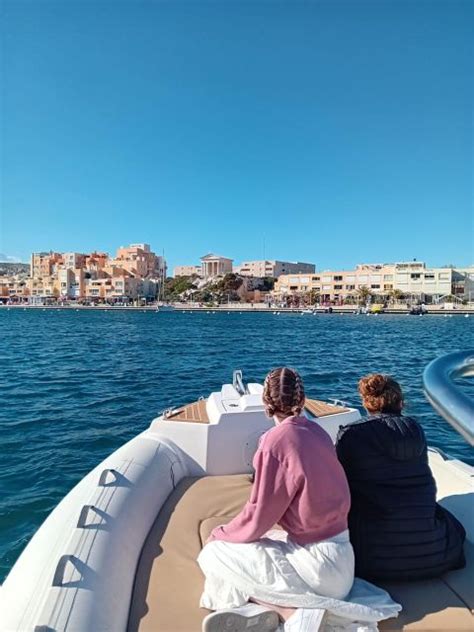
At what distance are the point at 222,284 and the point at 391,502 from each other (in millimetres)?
126228

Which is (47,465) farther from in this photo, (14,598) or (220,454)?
(14,598)

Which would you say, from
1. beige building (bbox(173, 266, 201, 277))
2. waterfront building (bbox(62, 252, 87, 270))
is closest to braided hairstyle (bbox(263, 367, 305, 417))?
waterfront building (bbox(62, 252, 87, 270))

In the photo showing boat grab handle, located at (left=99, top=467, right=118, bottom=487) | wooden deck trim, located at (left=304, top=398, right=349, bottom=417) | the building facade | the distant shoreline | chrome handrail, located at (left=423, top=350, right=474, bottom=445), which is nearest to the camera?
chrome handrail, located at (left=423, top=350, right=474, bottom=445)

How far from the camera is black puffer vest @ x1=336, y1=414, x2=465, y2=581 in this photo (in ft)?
7.13

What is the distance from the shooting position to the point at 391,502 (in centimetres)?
218

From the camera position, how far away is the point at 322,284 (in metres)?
116

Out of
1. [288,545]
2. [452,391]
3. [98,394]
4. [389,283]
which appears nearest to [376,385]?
[288,545]

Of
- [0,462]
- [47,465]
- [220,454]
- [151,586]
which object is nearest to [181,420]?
[220,454]

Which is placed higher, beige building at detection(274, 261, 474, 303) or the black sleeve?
beige building at detection(274, 261, 474, 303)

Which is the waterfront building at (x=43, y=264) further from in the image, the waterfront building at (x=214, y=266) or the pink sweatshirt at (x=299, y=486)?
the pink sweatshirt at (x=299, y=486)

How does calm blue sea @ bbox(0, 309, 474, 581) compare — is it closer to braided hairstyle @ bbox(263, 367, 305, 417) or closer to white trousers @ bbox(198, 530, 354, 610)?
white trousers @ bbox(198, 530, 354, 610)

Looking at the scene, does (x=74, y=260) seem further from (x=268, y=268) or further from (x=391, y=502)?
(x=391, y=502)

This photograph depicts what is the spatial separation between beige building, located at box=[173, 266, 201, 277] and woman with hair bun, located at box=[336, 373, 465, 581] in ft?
547

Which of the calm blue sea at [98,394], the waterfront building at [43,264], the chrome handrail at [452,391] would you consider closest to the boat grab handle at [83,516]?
the calm blue sea at [98,394]
